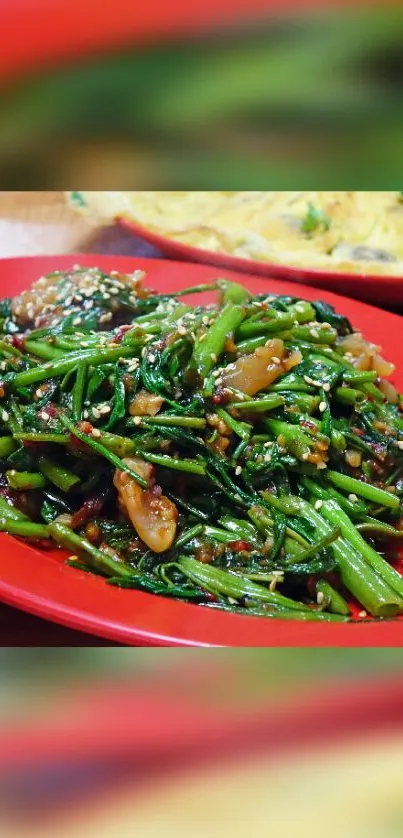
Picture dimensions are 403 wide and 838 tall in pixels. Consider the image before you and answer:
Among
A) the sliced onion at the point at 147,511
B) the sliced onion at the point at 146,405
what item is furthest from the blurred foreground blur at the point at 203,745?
the sliced onion at the point at 146,405

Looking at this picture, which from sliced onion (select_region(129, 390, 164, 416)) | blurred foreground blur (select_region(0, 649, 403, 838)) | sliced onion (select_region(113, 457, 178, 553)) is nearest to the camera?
blurred foreground blur (select_region(0, 649, 403, 838))

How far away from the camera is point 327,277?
3.13 m

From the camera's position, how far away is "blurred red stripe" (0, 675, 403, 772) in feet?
2.03

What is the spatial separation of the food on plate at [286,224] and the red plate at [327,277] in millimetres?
163

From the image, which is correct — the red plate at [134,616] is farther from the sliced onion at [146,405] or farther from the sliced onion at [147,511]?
the sliced onion at [146,405]

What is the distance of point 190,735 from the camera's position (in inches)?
26.0

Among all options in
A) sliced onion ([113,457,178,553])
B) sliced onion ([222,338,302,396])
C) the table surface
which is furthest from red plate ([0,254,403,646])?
sliced onion ([222,338,302,396])

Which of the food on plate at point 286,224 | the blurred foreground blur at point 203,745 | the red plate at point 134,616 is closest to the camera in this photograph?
the blurred foreground blur at point 203,745

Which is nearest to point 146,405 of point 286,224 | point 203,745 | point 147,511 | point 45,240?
point 147,511

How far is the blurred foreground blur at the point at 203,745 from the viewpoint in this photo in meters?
0.55

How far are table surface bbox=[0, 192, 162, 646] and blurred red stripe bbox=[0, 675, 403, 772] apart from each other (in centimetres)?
79
